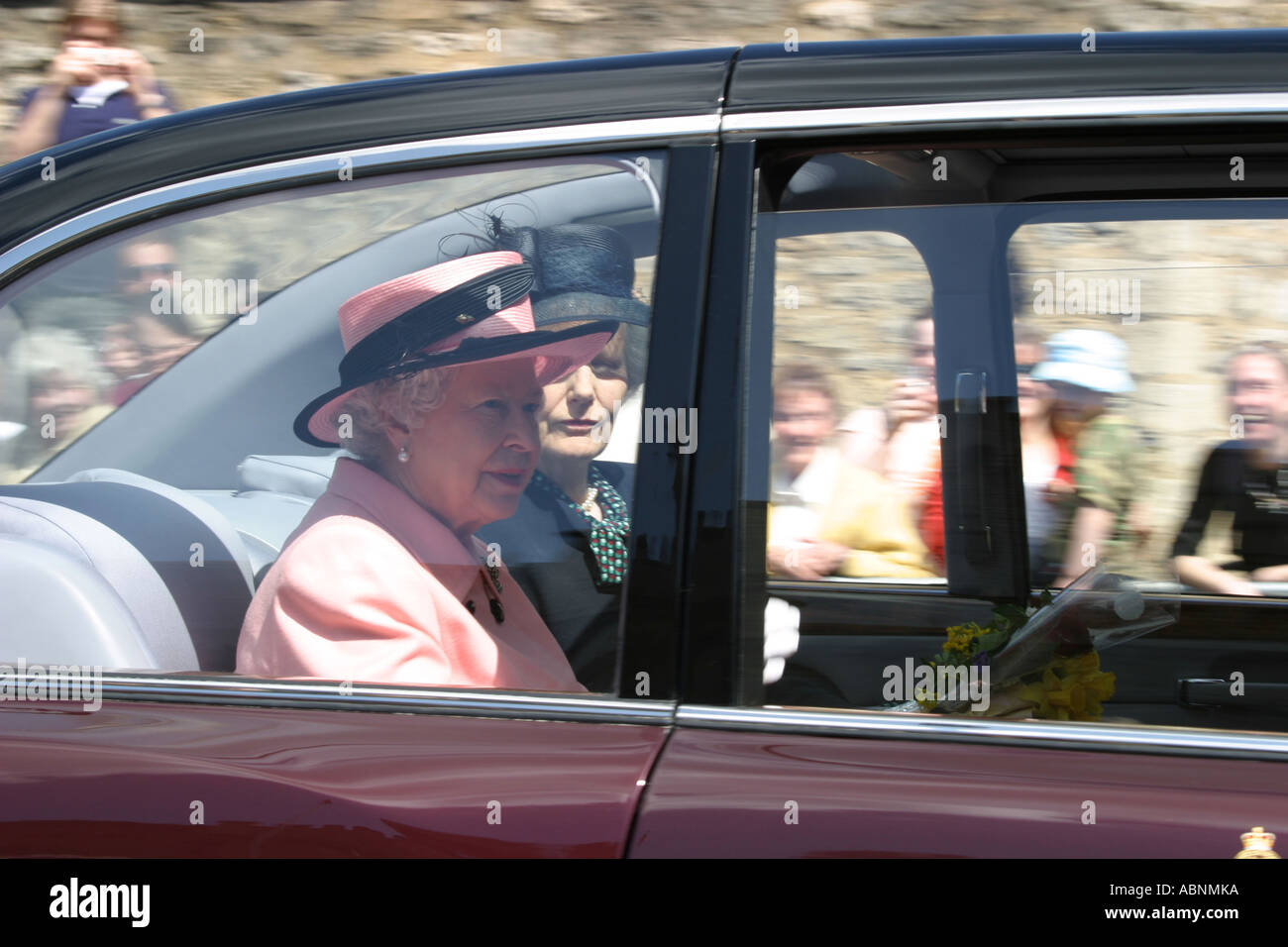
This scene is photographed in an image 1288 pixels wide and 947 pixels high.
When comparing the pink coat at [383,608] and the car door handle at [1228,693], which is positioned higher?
the pink coat at [383,608]

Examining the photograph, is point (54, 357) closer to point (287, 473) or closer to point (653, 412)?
point (287, 473)

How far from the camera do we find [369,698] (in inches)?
55.5

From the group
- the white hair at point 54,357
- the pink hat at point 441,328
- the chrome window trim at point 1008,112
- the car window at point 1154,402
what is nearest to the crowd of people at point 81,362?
the white hair at point 54,357

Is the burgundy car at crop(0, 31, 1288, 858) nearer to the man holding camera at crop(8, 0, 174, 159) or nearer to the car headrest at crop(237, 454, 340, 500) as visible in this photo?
the car headrest at crop(237, 454, 340, 500)

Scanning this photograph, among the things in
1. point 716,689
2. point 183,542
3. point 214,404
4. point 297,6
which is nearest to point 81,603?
point 183,542

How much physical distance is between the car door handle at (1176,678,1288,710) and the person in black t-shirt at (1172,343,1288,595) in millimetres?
147

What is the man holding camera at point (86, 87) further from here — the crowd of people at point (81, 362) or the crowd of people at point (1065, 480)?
the crowd of people at point (1065, 480)

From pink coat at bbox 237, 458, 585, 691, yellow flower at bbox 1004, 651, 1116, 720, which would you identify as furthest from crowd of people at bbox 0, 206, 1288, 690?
yellow flower at bbox 1004, 651, 1116, 720

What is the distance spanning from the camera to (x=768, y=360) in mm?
1467

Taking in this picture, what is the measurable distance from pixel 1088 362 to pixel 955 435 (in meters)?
0.23

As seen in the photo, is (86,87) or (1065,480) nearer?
(1065,480)

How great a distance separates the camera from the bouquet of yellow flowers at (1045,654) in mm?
1633

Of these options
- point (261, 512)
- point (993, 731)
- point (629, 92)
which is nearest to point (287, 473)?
point (261, 512)

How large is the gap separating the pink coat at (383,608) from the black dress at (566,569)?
0.03m
